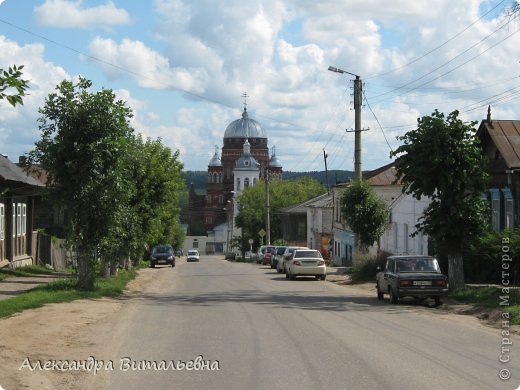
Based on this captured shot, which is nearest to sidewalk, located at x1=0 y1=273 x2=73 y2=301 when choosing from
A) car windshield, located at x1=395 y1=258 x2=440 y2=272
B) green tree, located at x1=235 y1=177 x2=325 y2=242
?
car windshield, located at x1=395 y1=258 x2=440 y2=272

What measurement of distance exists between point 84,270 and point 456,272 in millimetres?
12125

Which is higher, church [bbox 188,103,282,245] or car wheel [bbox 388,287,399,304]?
church [bbox 188,103,282,245]

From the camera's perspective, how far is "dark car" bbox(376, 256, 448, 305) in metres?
22.2

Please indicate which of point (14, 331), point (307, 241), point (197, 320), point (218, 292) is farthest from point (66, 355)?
point (307, 241)

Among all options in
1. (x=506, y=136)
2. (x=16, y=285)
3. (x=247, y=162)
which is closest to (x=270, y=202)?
(x=247, y=162)

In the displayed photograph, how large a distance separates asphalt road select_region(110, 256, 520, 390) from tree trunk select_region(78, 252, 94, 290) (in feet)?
12.7

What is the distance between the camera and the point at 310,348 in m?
12.7

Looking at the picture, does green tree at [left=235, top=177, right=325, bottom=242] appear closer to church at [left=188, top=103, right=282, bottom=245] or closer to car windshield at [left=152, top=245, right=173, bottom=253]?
church at [left=188, top=103, right=282, bottom=245]

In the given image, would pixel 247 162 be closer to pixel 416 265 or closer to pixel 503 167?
pixel 503 167

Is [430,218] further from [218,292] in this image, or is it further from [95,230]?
[95,230]

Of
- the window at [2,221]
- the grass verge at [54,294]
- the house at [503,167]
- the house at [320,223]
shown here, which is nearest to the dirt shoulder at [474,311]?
the house at [503,167]

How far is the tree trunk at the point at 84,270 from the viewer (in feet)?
80.0

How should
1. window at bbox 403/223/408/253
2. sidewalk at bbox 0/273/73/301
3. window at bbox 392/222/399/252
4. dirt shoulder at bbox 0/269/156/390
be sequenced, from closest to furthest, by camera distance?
dirt shoulder at bbox 0/269/156/390, sidewalk at bbox 0/273/73/301, window at bbox 403/223/408/253, window at bbox 392/222/399/252

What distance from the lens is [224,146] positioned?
14725cm
